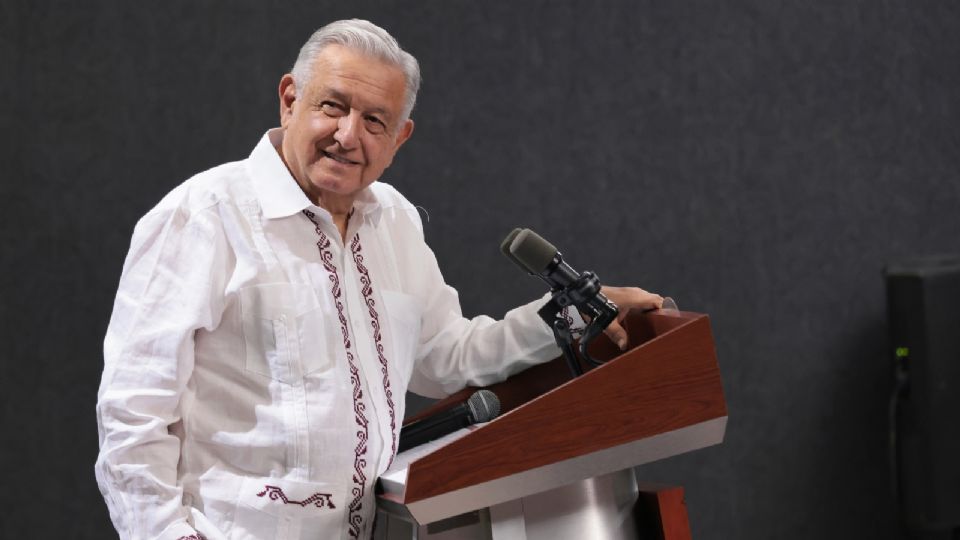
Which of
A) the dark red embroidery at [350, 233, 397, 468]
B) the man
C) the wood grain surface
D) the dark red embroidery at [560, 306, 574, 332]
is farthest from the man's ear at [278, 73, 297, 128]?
the wood grain surface

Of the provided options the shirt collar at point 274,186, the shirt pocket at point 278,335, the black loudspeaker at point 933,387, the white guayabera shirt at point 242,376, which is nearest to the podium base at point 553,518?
the white guayabera shirt at point 242,376

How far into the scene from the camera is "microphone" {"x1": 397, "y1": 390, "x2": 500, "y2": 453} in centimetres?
173

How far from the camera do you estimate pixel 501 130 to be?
3.30 m

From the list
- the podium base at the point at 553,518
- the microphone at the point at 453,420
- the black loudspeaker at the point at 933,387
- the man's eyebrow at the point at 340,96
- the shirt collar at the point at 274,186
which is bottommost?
the black loudspeaker at the point at 933,387

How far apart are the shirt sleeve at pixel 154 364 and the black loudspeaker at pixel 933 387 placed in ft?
8.53

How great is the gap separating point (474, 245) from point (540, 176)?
0.30m

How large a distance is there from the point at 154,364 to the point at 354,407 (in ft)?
0.95

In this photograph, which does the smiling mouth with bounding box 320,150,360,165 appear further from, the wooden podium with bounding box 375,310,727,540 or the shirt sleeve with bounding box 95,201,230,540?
the wooden podium with bounding box 375,310,727,540

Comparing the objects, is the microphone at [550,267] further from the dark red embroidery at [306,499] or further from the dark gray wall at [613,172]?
the dark gray wall at [613,172]

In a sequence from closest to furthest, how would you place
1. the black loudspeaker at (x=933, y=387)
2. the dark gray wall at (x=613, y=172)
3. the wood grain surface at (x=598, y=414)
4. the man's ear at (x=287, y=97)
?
the wood grain surface at (x=598, y=414)
the man's ear at (x=287, y=97)
the dark gray wall at (x=613, y=172)
the black loudspeaker at (x=933, y=387)

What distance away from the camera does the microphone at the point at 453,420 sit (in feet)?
5.66

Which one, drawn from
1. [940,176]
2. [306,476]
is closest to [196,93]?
[306,476]

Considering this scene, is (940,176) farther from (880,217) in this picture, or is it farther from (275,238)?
(275,238)

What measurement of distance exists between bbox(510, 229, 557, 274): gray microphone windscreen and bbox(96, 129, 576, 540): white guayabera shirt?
0.27m
